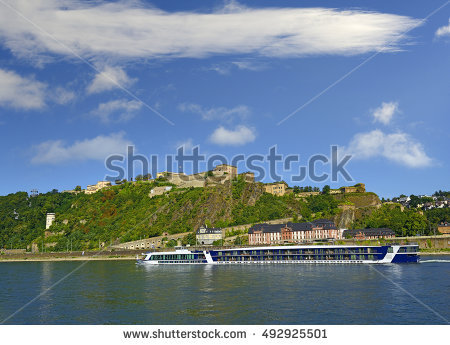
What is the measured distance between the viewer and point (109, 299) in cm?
3616

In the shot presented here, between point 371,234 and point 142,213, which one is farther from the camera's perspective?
point 142,213

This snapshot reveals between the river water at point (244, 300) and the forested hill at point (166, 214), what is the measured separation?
67.7 meters

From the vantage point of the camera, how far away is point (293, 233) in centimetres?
10662

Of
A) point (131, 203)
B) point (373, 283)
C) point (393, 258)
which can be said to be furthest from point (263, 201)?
point (373, 283)

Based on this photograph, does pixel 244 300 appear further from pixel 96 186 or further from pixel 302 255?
pixel 96 186

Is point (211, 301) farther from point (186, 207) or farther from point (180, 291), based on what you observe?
point (186, 207)

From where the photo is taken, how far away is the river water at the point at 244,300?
27531 mm

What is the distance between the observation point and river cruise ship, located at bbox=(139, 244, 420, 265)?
206ft

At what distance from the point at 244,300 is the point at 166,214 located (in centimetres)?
10260

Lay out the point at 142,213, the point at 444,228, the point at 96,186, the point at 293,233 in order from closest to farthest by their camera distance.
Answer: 1. the point at 293,233
2. the point at 444,228
3. the point at 142,213
4. the point at 96,186

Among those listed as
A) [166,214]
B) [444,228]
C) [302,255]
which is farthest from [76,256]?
[444,228]

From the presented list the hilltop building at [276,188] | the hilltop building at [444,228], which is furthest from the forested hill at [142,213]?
the hilltop building at [444,228]

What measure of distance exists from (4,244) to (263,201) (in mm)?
94309

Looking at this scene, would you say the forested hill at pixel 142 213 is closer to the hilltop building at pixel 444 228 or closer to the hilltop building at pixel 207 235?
the hilltop building at pixel 207 235
